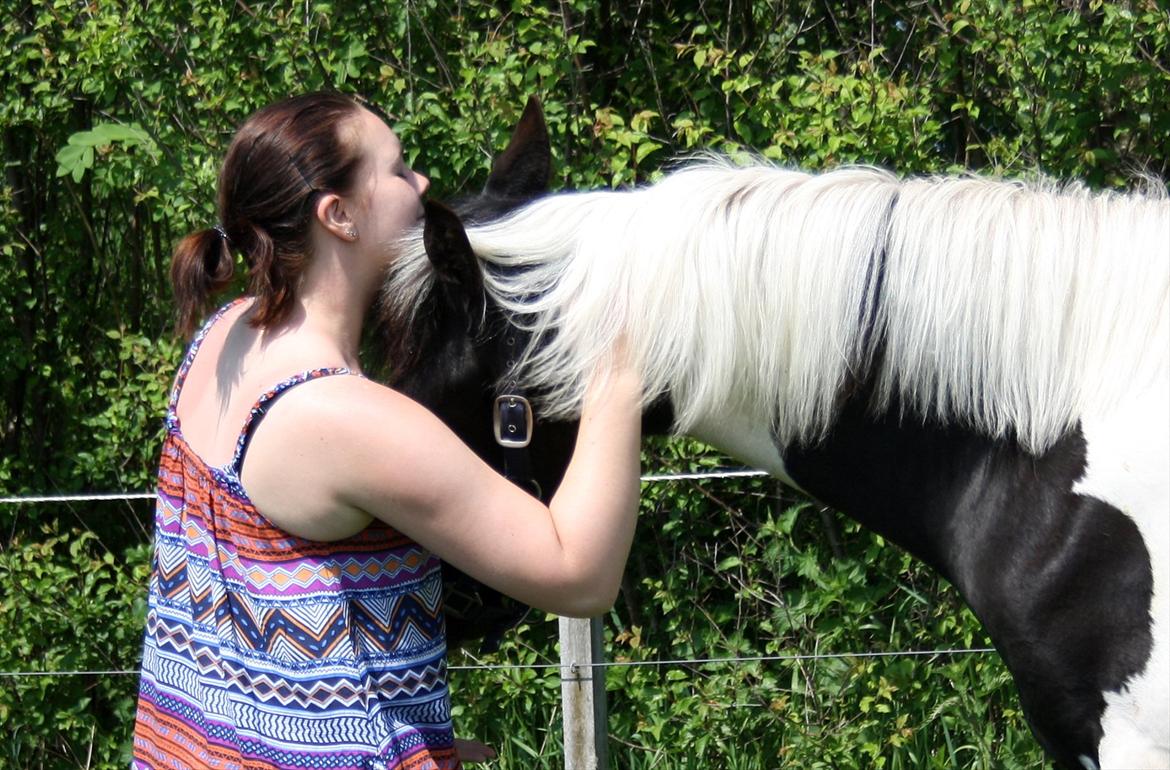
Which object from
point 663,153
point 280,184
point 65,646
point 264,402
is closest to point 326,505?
point 264,402

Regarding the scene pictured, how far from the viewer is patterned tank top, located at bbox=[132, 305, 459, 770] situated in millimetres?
1574

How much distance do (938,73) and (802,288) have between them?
8.40ft

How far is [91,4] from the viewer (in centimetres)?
422

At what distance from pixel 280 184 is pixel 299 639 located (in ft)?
1.89

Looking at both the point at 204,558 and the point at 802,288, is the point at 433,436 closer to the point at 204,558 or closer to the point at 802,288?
the point at 204,558

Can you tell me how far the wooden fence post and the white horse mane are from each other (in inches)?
66.1

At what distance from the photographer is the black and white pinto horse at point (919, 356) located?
62.6 inches

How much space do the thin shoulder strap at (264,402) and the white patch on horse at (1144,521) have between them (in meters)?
0.96

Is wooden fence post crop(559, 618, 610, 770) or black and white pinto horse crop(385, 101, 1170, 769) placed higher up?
black and white pinto horse crop(385, 101, 1170, 769)

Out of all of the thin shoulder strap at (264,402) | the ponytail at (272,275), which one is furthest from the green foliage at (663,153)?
the thin shoulder strap at (264,402)

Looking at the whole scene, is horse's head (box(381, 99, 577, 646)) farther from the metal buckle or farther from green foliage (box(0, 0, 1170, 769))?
green foliage (box(0, 0, 1170, 769))

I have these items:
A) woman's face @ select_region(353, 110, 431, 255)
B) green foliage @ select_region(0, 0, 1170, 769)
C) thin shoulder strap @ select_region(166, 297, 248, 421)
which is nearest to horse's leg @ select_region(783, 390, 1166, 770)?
woman's face @ select_region(353, 110, 431, 255)

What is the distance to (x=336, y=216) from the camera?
63.8 inches

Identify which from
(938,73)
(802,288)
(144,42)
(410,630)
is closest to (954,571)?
(802,288)
